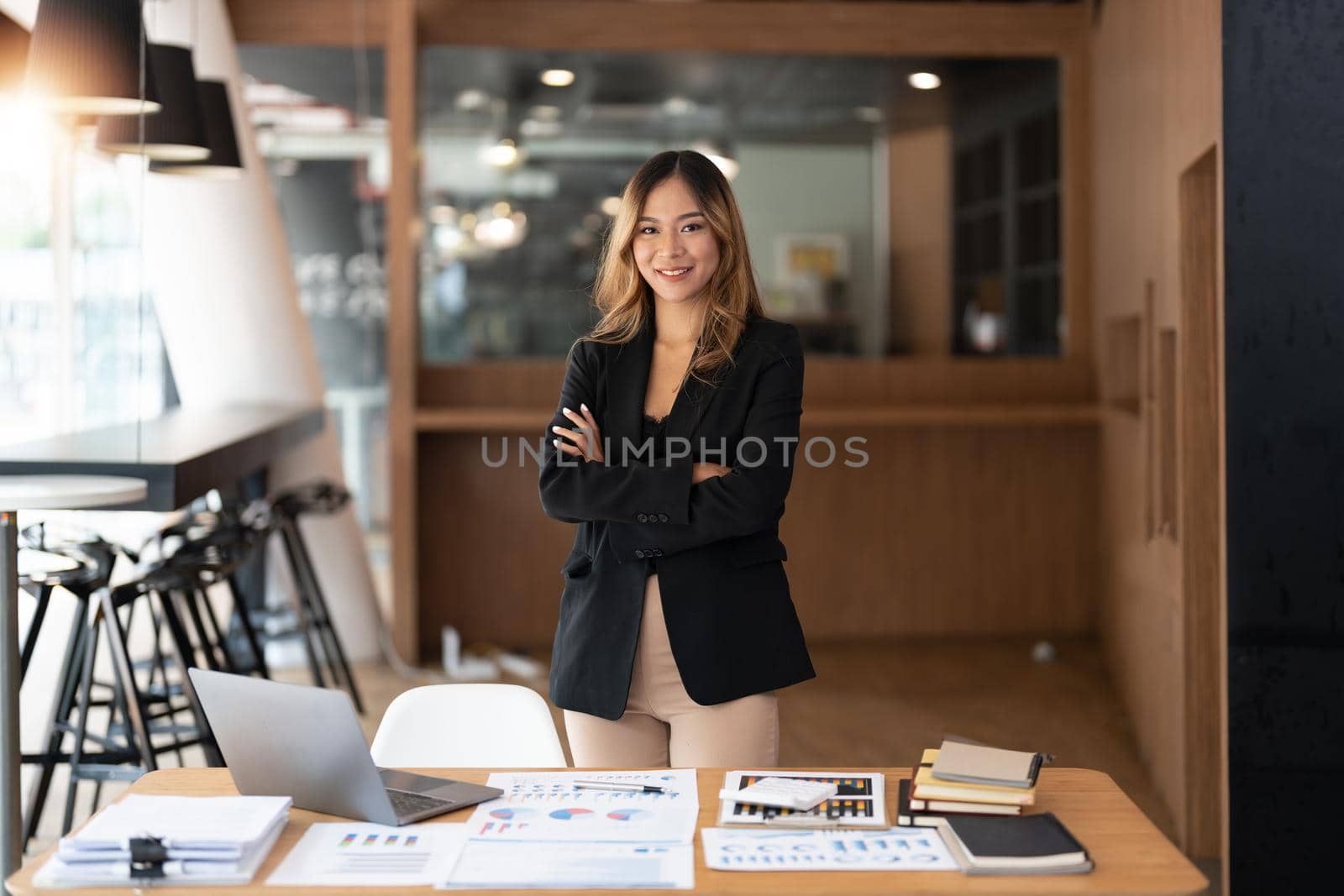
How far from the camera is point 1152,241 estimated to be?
4.60 meters

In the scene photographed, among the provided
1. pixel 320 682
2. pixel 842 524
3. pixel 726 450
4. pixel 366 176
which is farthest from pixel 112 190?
pixel 726 450

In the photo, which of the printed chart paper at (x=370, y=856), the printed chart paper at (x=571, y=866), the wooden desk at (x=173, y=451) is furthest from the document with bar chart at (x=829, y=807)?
the wooden desk at (x=173, y=451)

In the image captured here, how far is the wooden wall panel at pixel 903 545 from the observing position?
6398 mm

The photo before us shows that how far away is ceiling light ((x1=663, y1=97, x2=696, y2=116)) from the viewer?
21.1 feet

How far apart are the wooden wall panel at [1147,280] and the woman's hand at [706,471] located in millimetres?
1321

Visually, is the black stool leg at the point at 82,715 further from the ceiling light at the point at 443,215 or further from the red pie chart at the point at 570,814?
the ceiling light at the point at 443,215

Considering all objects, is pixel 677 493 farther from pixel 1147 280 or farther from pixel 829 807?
pixel 1147 280

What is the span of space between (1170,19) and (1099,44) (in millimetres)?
2152

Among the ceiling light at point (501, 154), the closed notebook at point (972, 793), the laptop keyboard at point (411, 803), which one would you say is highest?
the ceiling light at point (501, 154)

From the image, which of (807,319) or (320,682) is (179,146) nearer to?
(320,682)

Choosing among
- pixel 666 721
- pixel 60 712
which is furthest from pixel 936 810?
pixel 60 712

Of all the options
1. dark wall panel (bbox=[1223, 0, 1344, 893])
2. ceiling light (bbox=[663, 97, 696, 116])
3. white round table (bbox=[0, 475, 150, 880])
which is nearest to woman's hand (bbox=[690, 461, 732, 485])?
dark wall panel (bbox=[1223, 0, 1344, 893])

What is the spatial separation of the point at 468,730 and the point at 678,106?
4.58 metres

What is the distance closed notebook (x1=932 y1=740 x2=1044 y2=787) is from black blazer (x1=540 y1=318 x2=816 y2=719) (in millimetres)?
402
